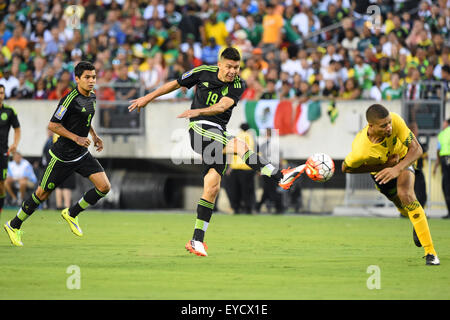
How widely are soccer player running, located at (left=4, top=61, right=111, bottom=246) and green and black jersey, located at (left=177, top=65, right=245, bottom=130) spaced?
175cm

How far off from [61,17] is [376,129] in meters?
18.4

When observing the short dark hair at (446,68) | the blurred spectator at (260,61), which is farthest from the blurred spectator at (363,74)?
the blurred spectator at (260,61)

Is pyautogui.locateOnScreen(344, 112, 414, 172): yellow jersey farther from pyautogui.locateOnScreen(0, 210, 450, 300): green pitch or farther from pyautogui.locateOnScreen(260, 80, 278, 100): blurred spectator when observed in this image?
pyautogui.locateOnScreen(260, 80, 278, 100): blurred spectator

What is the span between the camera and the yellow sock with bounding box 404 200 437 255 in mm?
9224

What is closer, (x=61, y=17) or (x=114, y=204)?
(x=114, y=204)

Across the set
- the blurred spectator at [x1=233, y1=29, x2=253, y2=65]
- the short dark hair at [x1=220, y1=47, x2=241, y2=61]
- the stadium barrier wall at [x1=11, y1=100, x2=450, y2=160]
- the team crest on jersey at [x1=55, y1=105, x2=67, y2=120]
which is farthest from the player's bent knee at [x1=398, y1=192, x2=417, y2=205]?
the blurred spectator at [x1=233, y1=29, x2=253, y2=65]

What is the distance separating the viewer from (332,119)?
67.7 feet

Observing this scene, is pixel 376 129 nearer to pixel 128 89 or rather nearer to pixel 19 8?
pixel 128 89

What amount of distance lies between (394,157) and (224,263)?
7.72 feet

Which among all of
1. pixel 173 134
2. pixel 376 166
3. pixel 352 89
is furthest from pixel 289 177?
pixel 173 134

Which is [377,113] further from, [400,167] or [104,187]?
[104,187]

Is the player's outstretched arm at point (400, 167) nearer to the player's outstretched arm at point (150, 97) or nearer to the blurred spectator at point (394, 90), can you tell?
the player's outstretched arm at point (150, 97)

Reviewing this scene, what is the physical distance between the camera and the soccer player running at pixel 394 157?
8812 millimetres

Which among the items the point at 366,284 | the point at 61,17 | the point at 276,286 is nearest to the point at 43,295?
the point at 276,286
